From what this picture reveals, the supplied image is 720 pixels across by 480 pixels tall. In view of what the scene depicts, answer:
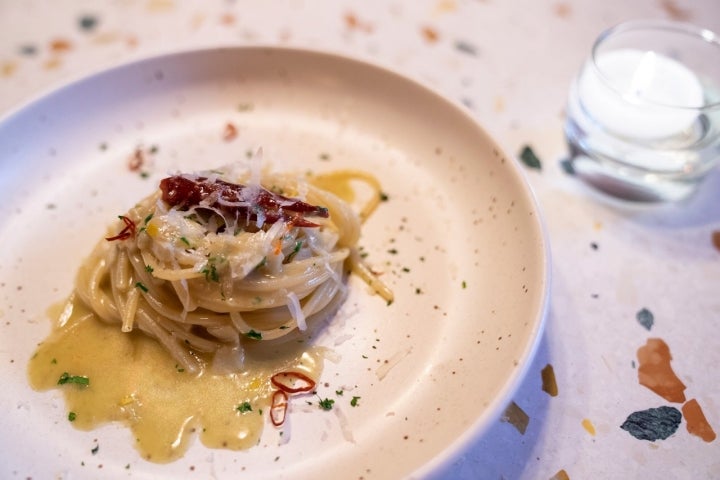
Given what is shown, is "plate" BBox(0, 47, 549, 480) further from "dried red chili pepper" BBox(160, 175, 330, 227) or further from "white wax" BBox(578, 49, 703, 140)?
"white wax" BBox(578, 49, 703, 140)

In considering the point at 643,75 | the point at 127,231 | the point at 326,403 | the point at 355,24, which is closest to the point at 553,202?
the point at 643,75

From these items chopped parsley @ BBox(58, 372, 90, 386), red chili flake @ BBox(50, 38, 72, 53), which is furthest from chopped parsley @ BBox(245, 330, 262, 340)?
red chili flake @ BBox(50, 38, 72, 53)

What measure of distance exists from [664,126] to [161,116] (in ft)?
8.49

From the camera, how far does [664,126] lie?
291cm

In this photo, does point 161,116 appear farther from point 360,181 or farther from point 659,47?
point 659,47

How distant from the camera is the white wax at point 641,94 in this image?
9.41 ft

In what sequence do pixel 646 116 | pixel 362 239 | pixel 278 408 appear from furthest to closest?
1. pixel 646 116
2. pixel 362 239
3. pixel 278 408

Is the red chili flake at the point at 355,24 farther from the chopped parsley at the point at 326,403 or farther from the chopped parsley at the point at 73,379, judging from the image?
the chopped parsley at the point at 73,379

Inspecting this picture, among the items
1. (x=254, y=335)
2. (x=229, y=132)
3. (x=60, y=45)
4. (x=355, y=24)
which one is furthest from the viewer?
(x=355, y=24)

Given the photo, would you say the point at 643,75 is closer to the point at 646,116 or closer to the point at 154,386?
the point at 646,116

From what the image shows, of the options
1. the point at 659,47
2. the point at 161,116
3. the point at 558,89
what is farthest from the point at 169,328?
the point at 659,47

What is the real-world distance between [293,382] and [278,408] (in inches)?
4.8

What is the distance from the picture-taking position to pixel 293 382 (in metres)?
2.25

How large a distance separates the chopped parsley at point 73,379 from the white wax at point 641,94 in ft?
8.69
